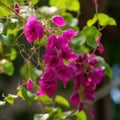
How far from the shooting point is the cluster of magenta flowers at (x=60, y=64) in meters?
0.74

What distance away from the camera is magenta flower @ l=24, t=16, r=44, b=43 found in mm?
732

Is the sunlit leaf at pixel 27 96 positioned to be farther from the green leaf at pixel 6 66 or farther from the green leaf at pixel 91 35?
the green leaf at pixel 6 66

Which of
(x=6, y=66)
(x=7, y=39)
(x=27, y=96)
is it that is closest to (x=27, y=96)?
(x=27, y=96)

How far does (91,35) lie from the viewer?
32.4 inches

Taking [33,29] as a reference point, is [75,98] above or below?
below

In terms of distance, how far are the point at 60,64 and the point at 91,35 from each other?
0.10 m

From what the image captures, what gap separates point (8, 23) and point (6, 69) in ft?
0.93

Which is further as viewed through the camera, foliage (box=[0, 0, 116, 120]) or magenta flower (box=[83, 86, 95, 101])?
magenta flower (box=[83, 86, 95, 101])

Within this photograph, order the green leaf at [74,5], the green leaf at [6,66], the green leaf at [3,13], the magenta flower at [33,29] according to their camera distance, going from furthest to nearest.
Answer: the green leaf at [74,5], the green leaf at [6,66], the green leaf at [3,13], the magenta flower at [33,29]

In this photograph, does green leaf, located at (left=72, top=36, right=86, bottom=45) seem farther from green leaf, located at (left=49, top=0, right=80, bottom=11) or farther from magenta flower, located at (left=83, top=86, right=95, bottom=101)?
green leaf, located at (left=49, top=0, right=80, bottom=11)

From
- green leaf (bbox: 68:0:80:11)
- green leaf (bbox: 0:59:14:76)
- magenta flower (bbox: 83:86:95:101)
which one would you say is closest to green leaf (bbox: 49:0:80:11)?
green leaf (bbox: 68:0:80:11)

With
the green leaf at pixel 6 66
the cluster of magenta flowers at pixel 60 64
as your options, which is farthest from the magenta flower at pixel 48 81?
the green leaf at pixel 6 66

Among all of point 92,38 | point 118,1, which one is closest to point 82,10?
point 118,1

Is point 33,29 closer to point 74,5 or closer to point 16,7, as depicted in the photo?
point 16,7
